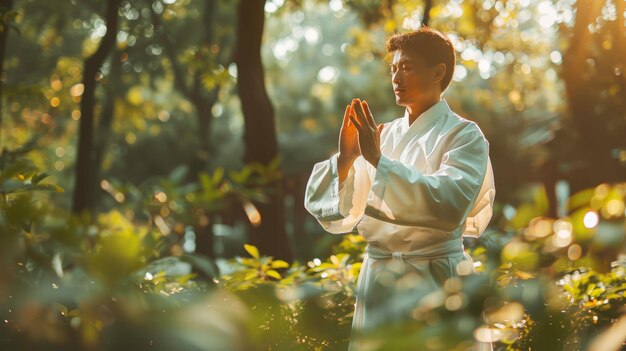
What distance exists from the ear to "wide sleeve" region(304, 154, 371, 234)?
45 centimetres

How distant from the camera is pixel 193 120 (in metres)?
21.3

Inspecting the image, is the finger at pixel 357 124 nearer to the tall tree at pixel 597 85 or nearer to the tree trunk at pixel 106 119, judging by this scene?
the tall tree at pixel 597 85

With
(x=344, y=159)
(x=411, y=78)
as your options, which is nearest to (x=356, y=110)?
(x=344, y=159)

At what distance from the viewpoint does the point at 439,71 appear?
9.61 feet

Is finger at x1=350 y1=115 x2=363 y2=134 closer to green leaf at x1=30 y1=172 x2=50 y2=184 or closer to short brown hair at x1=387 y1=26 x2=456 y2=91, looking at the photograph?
short brown hair at x1=387 y1=26 x2=456 y2=91

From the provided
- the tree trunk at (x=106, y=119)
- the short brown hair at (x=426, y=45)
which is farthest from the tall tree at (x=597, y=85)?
the tree trunk at (x=106, y=119)

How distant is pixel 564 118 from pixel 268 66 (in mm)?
13473

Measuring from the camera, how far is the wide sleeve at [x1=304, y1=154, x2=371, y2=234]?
2699mm

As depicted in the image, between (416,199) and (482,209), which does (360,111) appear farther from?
(482,209)

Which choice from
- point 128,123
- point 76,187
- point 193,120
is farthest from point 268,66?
point 76,187

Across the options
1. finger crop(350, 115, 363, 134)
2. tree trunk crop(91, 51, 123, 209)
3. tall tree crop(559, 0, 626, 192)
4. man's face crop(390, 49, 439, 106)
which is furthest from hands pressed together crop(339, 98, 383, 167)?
tree trunk crop(91, 51, 123, 209)

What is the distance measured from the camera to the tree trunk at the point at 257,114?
20.8ft

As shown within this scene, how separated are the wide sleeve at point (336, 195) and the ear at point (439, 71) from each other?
451mm

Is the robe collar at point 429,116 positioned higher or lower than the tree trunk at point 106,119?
higher
